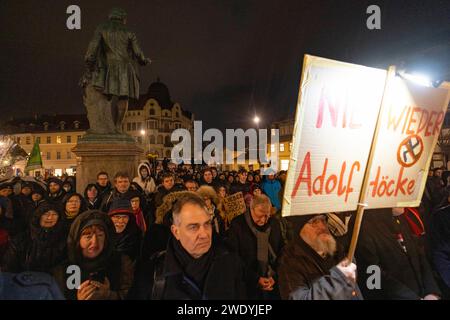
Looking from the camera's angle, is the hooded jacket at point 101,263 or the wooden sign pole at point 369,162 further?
the hooded jacket at point 101,263

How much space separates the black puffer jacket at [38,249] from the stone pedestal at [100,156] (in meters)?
2.95

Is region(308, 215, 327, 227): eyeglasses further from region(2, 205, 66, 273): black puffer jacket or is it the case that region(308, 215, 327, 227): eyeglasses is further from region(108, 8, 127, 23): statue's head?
region(108, 8, 127, 23): statue's head

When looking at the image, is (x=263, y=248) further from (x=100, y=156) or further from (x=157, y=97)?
(x=157, y=97)

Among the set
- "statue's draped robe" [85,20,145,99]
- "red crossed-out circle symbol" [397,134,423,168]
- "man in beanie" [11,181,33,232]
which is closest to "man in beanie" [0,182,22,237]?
"man in beanie" [11,181,33,232]

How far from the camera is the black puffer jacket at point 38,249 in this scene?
10.4 ft

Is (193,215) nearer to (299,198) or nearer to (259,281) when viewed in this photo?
(299,198)

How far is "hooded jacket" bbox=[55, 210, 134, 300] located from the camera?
282 centimetres

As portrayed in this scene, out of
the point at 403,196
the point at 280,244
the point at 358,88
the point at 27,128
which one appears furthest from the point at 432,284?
the point at 27,128

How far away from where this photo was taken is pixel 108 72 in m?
6.79

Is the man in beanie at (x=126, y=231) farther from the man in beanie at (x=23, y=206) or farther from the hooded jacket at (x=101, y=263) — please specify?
the man in beanie at (x=23, y=206)

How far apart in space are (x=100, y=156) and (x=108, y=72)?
2.02m

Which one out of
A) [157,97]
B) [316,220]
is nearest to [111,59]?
[316,220]

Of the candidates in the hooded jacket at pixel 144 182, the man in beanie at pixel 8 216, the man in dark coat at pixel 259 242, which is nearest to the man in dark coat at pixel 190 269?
the man in dark coat at pixel 259 242

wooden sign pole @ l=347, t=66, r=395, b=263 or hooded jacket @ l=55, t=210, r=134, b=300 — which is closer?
wooden sign pole @ l=347, t=66, r=395, b=263
